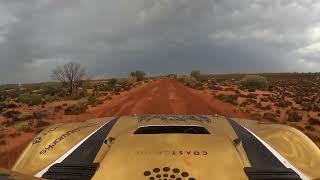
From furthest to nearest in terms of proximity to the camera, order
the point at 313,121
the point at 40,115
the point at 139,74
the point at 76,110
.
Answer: the point at 139,74
the point at 76,110
the point at 40,115
the point at 313,121

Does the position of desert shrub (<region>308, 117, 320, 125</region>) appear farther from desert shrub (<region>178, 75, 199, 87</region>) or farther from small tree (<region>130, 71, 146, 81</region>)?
small tree (<region>130, 71, 146, 81</region>)

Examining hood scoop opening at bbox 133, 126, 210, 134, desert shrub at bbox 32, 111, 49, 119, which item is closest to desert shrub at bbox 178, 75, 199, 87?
desert shrub at bbox 32, 111, 49, 119

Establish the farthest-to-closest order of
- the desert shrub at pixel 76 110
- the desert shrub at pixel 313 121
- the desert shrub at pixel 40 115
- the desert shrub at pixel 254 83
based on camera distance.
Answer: the desert shrub at pixel 254 83 → the desert shrub at pixel 76 110 → the desert shrub at pixel 40 115 → the desert shrub at pixel 313 121

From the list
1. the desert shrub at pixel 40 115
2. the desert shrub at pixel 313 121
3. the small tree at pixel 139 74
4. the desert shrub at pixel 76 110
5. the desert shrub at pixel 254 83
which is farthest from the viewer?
the small tree at pixel 139 74

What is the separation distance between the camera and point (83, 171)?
3.23 m

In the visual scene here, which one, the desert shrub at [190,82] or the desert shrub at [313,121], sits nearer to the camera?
the desert shrub at [313,121]

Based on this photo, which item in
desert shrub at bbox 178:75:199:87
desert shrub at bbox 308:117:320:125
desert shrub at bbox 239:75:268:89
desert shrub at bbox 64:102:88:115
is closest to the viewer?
desert shrub at bbox 308:117:320:125

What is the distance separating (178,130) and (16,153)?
10275 millimetres

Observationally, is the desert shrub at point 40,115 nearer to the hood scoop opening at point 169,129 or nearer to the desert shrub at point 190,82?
the hood scoop opening at point 169,129

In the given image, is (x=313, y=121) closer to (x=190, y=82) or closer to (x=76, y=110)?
(x=76, y=110)

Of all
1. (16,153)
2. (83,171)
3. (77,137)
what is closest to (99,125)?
(77,137)

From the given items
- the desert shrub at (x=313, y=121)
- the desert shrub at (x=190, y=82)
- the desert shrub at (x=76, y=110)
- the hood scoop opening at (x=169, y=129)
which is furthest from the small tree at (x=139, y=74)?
the hood scoop opening at (x=169, y=129)

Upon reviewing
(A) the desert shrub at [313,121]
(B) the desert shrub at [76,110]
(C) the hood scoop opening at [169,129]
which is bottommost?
(A) the desert shrub at [313,121]

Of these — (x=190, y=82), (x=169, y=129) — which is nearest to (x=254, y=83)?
(x=190, y=82)
